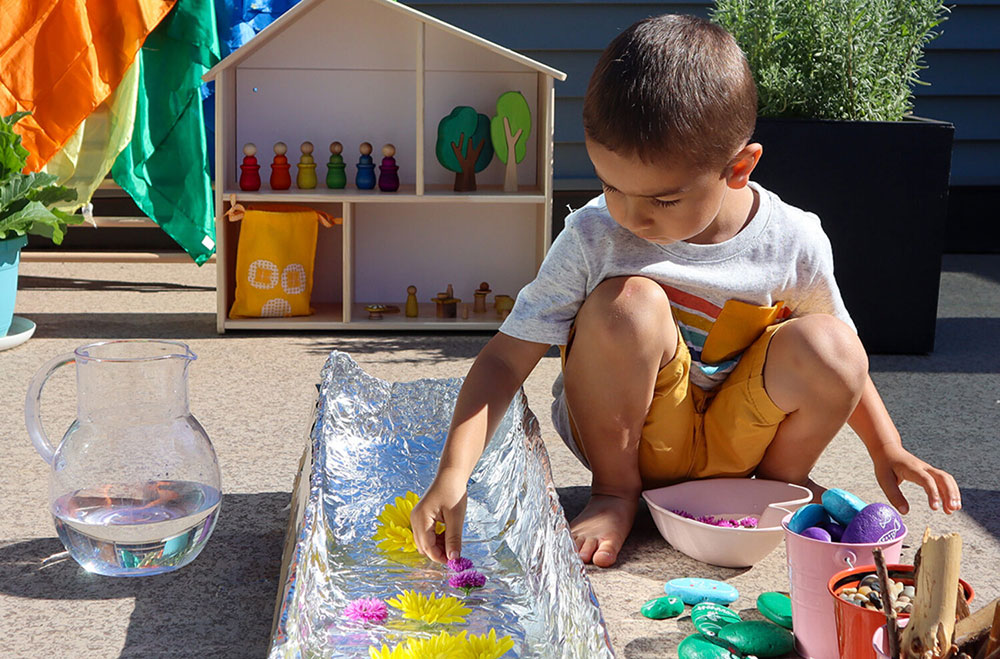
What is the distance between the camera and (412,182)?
11.1 feet

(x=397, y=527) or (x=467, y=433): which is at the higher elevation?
(x=467, y=433)

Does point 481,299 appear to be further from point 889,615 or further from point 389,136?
point 889,615

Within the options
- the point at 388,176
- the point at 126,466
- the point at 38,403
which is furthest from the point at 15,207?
the point at 126,466

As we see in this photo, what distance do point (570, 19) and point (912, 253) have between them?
6.41ft

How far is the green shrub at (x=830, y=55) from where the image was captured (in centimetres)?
279

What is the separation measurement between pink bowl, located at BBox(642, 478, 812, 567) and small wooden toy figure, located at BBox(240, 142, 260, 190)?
5.98 feet

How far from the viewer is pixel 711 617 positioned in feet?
4.33

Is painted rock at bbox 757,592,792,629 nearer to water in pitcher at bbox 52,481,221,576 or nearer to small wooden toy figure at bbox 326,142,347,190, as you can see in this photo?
water in pitcher at bbox 52,481,221,576

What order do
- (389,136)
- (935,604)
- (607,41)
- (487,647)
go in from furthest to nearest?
(607,41), (389,136), (487,647), (935,604)

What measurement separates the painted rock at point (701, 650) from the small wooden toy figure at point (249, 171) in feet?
7.11

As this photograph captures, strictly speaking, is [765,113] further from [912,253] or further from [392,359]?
[392,359]

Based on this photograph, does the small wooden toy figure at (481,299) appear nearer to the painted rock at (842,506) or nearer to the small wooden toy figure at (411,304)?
the small wooden toy figure at (411,304)

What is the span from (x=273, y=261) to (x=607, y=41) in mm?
1866

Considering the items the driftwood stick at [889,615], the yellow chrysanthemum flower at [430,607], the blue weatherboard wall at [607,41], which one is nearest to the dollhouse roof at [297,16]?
the blue weatherboard wall at [607,41]
